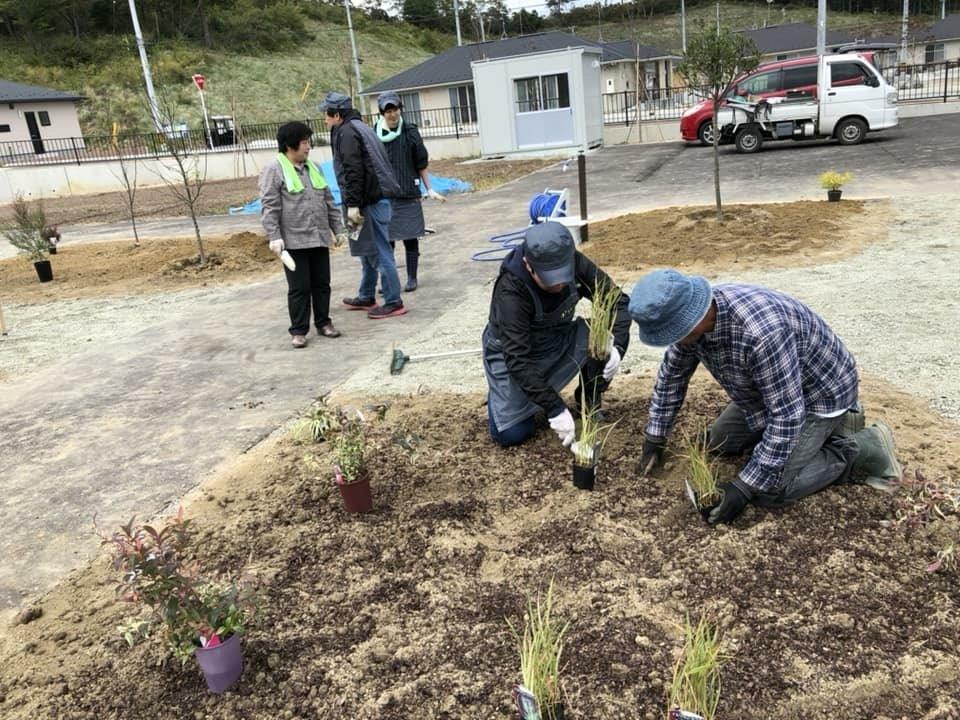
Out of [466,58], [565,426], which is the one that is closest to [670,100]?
[466,58]

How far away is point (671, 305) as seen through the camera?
86.4 inches

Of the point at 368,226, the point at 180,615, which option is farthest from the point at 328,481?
the point at 368,226

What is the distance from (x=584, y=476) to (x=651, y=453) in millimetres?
283

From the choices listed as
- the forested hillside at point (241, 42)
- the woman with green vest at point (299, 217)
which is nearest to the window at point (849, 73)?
the woman with green vest at point (299, 217)

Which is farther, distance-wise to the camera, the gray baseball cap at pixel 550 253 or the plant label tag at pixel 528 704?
the gray baseball cap at pixel 550 253

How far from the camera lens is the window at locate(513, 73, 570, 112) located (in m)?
19.0

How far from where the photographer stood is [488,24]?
4425cm

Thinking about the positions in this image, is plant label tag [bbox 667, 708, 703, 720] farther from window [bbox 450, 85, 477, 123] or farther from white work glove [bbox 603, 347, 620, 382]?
window [bbox 450, 85, 477, 123]

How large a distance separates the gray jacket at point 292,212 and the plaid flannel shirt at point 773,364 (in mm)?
3121

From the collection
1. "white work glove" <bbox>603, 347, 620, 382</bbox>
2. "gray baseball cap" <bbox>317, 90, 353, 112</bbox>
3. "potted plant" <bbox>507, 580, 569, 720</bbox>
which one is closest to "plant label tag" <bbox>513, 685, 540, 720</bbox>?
"potted plant" <bbox>507, 580, 569, 720</bbox>

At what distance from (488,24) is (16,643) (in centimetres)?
4682

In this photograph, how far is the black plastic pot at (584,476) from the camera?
9.17 feet

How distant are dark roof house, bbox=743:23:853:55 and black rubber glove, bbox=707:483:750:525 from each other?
41.8m

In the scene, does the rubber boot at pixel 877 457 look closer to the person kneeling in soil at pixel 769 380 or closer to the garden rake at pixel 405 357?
the person kneeling in soil at pixel 769 380
